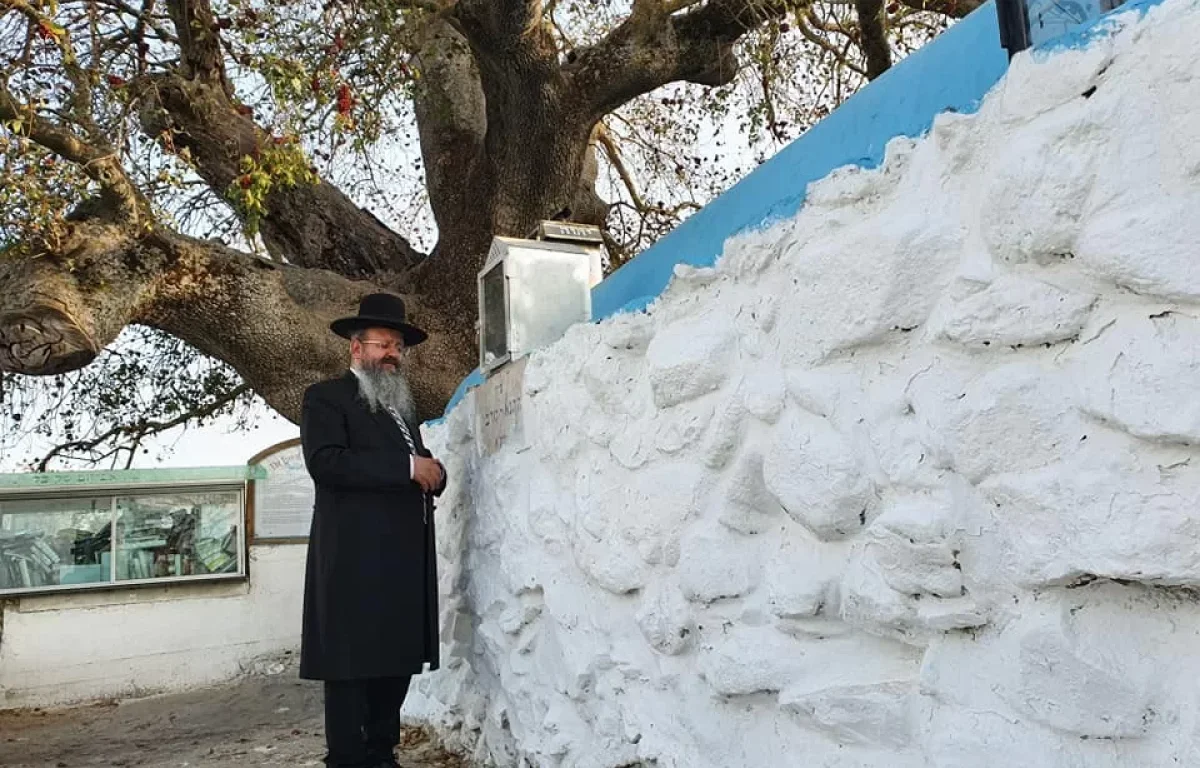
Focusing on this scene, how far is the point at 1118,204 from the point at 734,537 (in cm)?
102

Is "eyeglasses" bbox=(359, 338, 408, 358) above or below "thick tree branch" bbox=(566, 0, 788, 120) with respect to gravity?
below

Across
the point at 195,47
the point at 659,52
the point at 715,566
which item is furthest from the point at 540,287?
the point at 195,47

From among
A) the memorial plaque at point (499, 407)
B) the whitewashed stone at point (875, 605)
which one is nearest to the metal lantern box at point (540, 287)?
the memorial plaque at point (499, 407)

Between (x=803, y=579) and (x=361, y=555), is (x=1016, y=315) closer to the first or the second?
(x=803, y=579)

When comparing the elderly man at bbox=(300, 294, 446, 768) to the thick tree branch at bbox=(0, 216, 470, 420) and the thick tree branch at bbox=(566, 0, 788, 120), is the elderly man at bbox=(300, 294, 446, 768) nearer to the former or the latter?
the thick tree branch at bbox=(0, 216, 470, 420)

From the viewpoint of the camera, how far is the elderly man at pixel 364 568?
3309mm

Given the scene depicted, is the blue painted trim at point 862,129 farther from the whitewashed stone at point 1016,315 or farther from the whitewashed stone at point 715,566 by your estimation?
the whitewashed stone at point 715,566

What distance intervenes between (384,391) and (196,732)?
2.84m

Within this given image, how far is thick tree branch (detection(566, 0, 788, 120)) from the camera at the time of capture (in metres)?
5.78

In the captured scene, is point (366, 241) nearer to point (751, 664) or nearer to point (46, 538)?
point (46, 538)

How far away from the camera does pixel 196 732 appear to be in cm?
527

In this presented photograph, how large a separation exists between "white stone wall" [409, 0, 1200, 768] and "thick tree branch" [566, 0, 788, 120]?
3.86 m

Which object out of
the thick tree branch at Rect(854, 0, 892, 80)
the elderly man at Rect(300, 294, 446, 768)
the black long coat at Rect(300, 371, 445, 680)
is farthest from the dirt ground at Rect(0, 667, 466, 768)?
the thick tree branch at Rect(854, 0, 892, 80)

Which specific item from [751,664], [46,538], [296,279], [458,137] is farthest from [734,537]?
[46,538]
